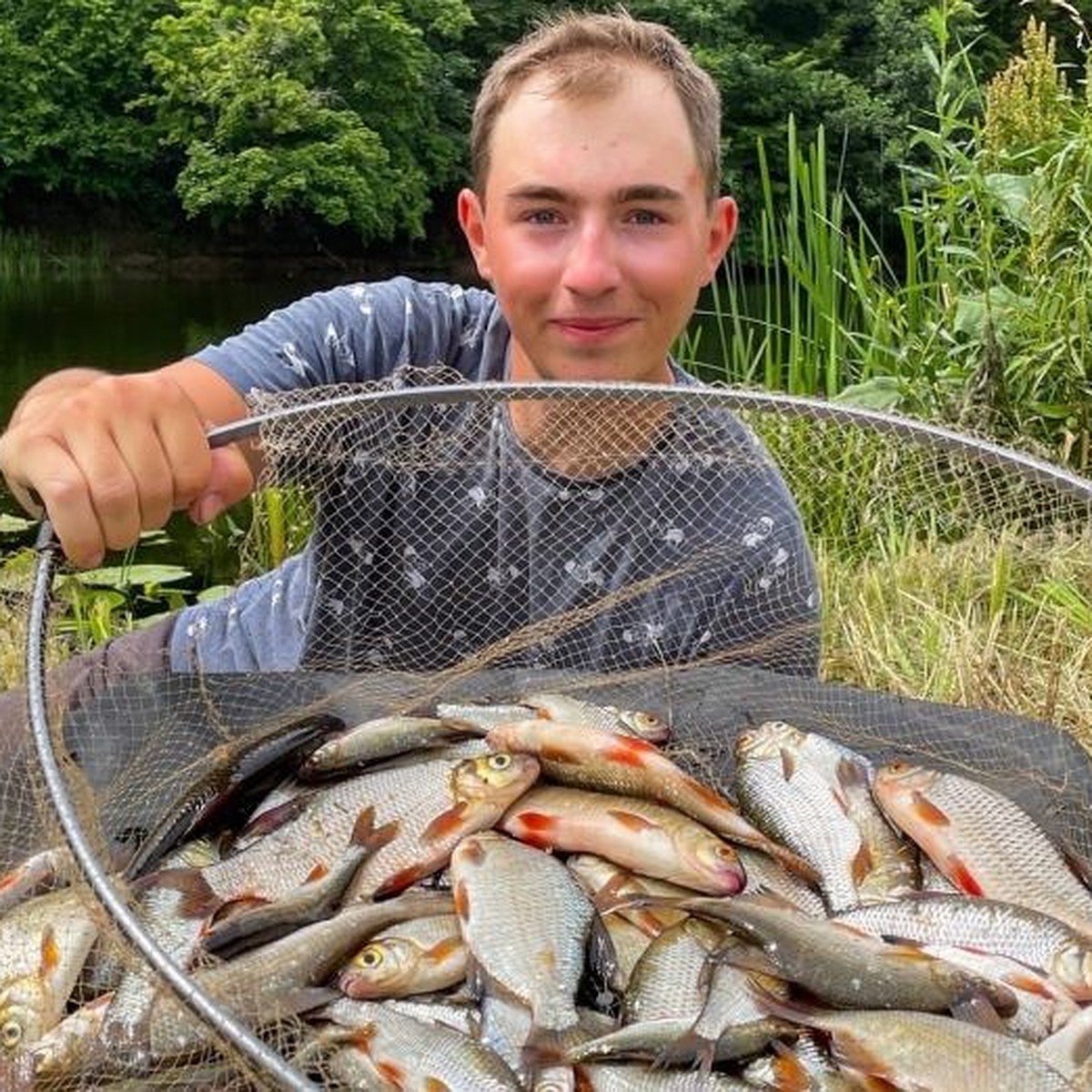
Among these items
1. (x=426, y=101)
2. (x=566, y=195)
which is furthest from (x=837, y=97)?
(x=566, y=195)

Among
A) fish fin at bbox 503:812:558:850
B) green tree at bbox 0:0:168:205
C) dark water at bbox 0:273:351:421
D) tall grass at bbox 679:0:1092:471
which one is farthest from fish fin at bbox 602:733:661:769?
green tree at bbox 0:0:168:205

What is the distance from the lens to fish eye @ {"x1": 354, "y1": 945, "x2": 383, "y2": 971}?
5.03 feet

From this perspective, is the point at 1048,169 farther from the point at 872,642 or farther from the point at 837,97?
the point at 837,97

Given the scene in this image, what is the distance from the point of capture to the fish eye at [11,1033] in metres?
1.52

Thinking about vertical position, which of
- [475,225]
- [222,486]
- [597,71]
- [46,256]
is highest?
[597,71]

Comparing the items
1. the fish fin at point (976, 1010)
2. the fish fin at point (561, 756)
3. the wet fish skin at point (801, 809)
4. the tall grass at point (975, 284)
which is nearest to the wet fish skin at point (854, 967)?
the fish fin at point (976, 1010)

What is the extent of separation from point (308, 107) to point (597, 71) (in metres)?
25.1

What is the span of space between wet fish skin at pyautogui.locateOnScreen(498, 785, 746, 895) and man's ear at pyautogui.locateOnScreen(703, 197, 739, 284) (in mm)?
1102

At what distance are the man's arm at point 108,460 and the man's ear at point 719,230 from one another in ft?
3.73

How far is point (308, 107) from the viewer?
2616cm

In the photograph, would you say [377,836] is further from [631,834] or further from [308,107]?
[308,107]

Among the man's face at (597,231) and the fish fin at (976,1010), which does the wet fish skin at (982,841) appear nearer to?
the fish fin at (976,1010)

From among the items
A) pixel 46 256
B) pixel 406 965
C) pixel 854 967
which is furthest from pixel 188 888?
pixel 46 256

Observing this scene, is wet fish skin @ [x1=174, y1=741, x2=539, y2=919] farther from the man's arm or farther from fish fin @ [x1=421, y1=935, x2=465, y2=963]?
the man's arm
